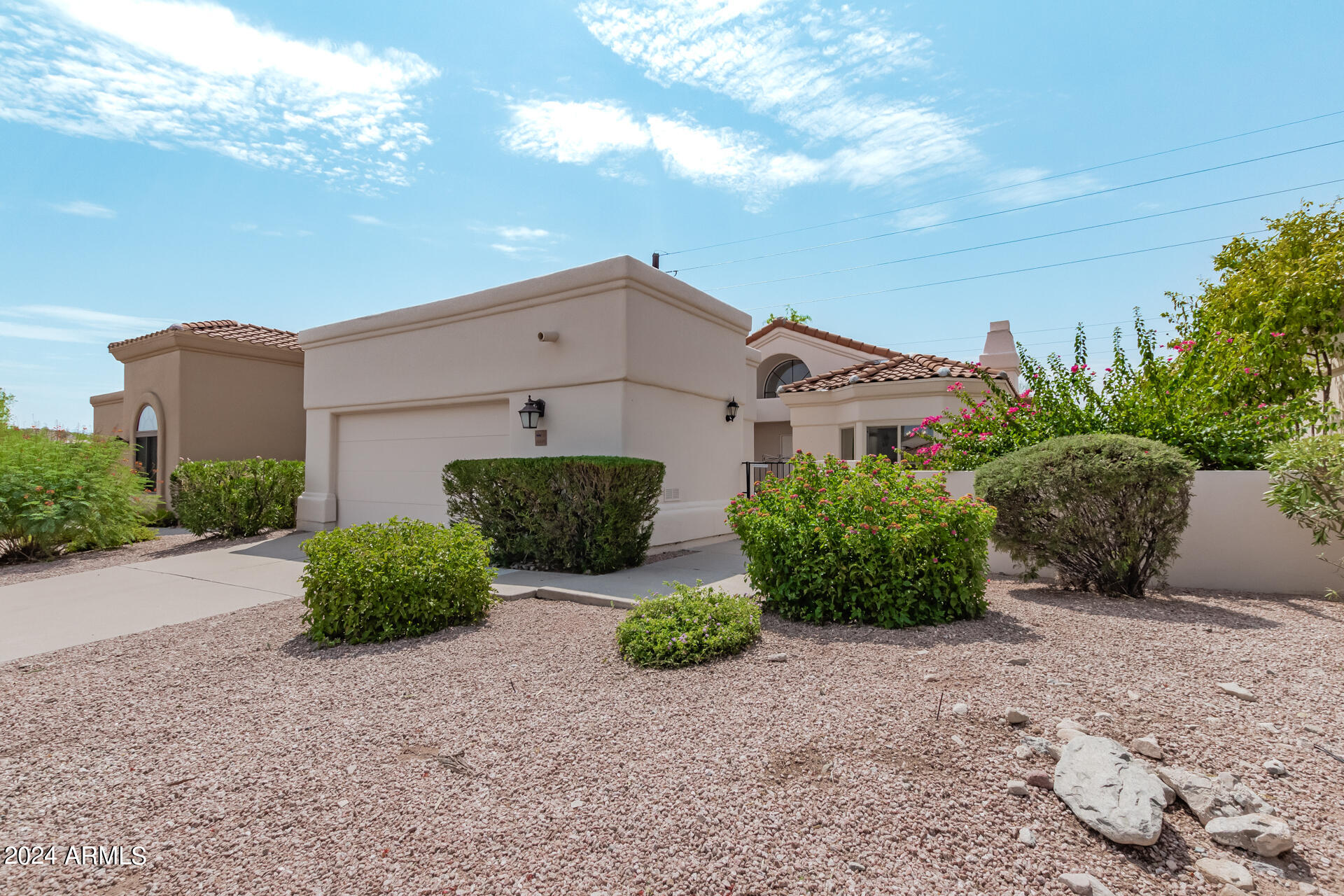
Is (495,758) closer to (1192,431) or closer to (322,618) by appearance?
(322,618)

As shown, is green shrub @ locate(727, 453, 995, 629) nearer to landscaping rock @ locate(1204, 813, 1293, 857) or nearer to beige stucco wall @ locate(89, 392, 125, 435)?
landscaping rock @ locate(1204, 813, 1293, 857)

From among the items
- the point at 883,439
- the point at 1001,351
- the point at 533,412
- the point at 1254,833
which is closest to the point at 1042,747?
the point at 1254,833

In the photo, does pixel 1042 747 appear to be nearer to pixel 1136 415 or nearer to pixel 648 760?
pixel 648 760

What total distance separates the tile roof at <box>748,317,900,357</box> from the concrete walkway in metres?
12.4

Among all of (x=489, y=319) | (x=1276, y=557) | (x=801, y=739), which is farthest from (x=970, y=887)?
(x=489, y=319)

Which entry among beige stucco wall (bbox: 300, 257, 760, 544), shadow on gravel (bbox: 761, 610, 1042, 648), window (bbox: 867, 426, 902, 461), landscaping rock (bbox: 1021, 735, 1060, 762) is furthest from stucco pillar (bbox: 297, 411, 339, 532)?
landscaping rock (bbox: 1021, 735, 1060, 762)

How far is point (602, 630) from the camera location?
5.02 m

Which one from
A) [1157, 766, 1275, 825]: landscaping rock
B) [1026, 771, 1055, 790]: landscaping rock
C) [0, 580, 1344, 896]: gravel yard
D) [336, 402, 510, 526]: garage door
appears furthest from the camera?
[336, 402, 510, 526]: garage door

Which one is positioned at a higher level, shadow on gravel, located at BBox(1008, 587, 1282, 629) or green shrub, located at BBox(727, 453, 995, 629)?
green shrub, located at BBox(727, 453, 995, 629)

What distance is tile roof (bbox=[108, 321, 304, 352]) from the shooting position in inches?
551

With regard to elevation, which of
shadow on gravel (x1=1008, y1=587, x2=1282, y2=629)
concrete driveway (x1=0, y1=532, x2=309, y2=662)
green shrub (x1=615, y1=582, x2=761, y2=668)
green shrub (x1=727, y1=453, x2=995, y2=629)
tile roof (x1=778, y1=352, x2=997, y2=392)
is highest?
tile roof (x1=778, y1=352, x2=997, y2=392)

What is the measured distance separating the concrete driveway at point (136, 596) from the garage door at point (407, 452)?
1.78 meters

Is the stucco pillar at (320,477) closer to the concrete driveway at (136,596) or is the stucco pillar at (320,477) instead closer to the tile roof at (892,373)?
the concrete driveway at (136,596)

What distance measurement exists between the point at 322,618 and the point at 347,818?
278 cm
